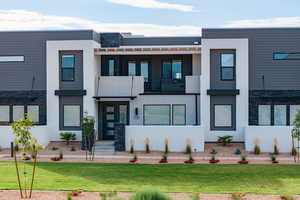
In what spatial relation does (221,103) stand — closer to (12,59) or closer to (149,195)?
(12,59)

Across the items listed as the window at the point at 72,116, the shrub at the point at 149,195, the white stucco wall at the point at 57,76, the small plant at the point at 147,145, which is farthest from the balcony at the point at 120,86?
the shrub at the point at 149,195

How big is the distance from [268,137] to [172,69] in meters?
8.67

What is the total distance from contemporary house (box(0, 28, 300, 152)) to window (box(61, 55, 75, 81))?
6 cm

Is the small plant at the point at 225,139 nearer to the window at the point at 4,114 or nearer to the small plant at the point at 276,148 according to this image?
Result: the small plant at the point at 276,148

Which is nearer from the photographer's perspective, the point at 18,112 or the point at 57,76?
the point at 57,76

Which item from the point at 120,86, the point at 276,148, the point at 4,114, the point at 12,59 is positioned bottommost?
the point at 276,148

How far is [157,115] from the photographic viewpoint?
2959 cm

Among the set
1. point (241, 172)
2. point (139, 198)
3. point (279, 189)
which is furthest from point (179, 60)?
point (139, 198)

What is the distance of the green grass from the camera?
15969 millimetres

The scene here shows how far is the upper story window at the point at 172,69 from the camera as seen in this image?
3152cm

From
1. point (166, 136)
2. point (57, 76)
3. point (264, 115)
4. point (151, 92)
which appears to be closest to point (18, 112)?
point (57, 76)

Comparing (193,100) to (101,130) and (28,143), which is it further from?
(28,143)

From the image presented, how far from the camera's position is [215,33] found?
2841 centimetres

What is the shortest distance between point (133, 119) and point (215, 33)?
7.48 m
